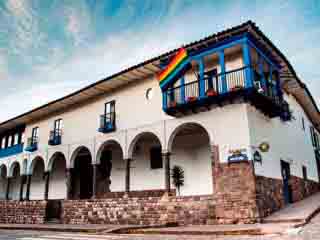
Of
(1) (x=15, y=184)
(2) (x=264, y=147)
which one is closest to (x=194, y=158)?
(2) (x=264, y=147)

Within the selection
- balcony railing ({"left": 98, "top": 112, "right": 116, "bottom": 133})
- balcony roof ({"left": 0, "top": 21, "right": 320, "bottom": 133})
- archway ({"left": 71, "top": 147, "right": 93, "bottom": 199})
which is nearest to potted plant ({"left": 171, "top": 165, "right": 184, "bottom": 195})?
balcony railing ({"left": 98, "top": 112, "right": 116, "bottom": 133})

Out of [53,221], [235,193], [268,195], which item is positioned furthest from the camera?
[53,221]

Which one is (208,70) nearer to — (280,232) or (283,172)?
(283,172)

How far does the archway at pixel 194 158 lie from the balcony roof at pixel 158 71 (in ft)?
12.3

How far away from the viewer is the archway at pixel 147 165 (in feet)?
60.3

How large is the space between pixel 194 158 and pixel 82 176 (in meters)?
9.83

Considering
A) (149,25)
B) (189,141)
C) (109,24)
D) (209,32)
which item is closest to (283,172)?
(189,141)

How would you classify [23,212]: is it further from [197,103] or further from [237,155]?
[237,155]

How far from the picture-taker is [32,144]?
2422 cm

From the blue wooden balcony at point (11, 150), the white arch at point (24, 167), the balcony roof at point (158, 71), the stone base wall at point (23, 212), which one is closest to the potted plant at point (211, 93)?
the balcony roof at point (158, 71)

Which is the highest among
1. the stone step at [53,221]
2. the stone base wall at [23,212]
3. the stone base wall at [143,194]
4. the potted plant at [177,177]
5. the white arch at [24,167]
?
the white arch at [24,167]

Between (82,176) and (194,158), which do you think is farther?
(82,176)

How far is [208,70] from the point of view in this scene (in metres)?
15.7

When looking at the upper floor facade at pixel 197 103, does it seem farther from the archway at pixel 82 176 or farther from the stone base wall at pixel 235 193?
the archway at pixel 82 176
